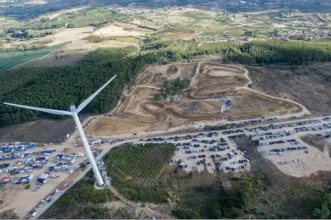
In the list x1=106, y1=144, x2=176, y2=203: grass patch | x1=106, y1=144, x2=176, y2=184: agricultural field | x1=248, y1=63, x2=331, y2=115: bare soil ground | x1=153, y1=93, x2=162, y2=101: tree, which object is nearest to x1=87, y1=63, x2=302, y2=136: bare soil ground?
x1=153, y1=93, x2=162, y2=101: tree

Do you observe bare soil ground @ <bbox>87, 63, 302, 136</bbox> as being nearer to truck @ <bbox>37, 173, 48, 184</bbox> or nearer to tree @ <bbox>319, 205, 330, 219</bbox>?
truck @ <bbox>37, 173, 48, 184</bbox>

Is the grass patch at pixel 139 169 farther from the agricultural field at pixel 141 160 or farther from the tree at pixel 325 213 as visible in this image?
the tree at pixel 325 213

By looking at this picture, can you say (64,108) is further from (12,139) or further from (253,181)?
(253,181)

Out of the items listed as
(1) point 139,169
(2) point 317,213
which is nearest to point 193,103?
(1) point 139,169

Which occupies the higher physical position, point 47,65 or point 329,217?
point 47,65

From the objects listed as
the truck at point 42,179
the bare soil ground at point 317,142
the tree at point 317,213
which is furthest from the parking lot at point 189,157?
the tree at point 317,213

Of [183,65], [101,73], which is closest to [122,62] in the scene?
[101,73]

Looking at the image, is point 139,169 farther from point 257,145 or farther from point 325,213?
point 325,213
